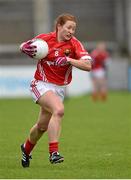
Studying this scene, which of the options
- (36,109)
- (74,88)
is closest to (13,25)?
(74,88)

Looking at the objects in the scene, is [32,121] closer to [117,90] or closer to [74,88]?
[74,88]

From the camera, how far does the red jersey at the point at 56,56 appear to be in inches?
403

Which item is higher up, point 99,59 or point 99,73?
point 99,59

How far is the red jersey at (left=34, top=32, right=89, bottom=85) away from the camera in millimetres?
10242

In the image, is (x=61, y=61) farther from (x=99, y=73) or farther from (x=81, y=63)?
(x=99, y=73)

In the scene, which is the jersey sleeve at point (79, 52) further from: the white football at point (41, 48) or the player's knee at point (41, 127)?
the player's knee at point (41, 127)

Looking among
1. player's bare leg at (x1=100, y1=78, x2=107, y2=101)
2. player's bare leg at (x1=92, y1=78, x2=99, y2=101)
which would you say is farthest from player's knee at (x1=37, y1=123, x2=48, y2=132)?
player's bare leg at (x1=92, y1=78, x2=99, y2=101)

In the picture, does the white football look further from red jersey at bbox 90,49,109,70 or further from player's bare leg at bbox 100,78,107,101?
red jersey at bbox 90,49,109,70

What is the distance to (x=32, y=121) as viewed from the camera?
61.8ft

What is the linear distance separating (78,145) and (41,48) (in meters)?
3.72

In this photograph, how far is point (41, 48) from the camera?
10.1m

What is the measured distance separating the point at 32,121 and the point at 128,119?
2695mm

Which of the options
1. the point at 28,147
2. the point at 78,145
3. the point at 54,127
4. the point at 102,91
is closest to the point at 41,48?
the point at 54,127

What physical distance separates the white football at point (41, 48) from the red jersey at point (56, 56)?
91mm
